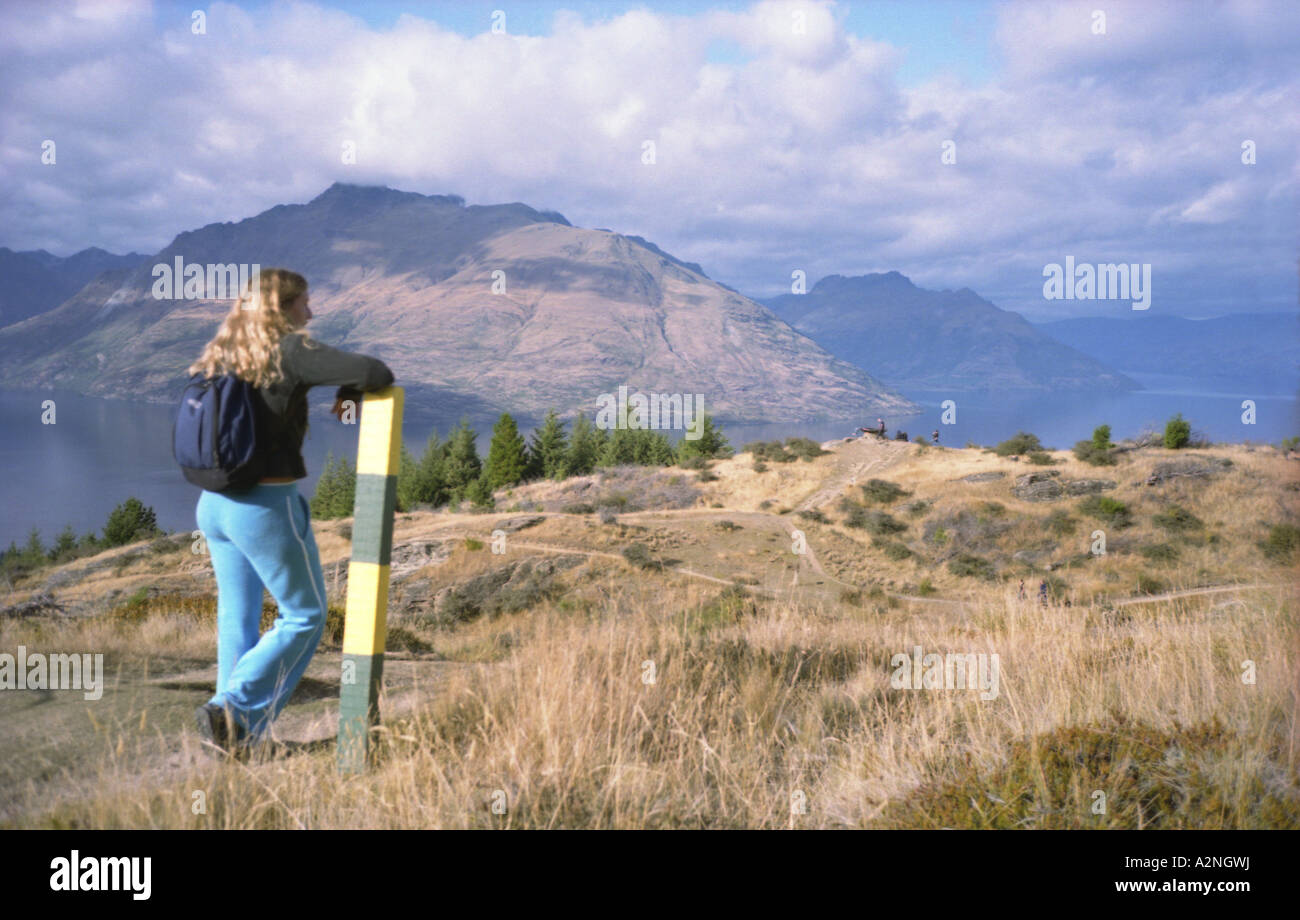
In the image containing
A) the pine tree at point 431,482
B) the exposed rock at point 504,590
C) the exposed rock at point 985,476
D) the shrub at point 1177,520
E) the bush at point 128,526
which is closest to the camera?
the exposed rock at point 504,590

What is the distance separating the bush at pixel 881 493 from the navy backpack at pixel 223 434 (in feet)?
91.6

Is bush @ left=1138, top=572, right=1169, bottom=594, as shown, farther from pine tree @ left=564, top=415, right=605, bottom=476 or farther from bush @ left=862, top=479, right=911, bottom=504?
pine tree @ left=564, top=415, right=605, bottom=476

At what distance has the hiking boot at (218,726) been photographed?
287 centimetres

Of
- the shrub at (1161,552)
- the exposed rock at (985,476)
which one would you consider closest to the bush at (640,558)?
the shrub at (1161,552)

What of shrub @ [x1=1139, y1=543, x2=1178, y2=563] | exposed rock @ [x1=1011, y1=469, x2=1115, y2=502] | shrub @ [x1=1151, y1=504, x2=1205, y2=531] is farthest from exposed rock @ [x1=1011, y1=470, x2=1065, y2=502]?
shrub @ [x1=1139, y1=543, x2=1178, y2=563]

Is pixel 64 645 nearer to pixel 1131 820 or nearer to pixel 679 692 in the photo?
pixel 679 692

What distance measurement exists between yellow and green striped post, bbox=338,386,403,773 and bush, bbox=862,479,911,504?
1085 inches

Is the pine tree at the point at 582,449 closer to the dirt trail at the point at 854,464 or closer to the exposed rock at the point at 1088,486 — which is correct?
the dirt trail at the point at 854,464

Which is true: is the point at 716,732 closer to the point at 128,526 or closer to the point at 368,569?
the point at 368,569

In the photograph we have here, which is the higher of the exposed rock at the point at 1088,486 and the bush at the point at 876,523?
the exposed rock at the point at 1088,486

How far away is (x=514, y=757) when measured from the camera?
9.27 feet

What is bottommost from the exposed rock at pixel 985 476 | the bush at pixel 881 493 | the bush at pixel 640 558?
the bush at pixel 640 558

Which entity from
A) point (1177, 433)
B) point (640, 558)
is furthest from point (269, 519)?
point (1177, 433)

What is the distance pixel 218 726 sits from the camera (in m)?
2.91
